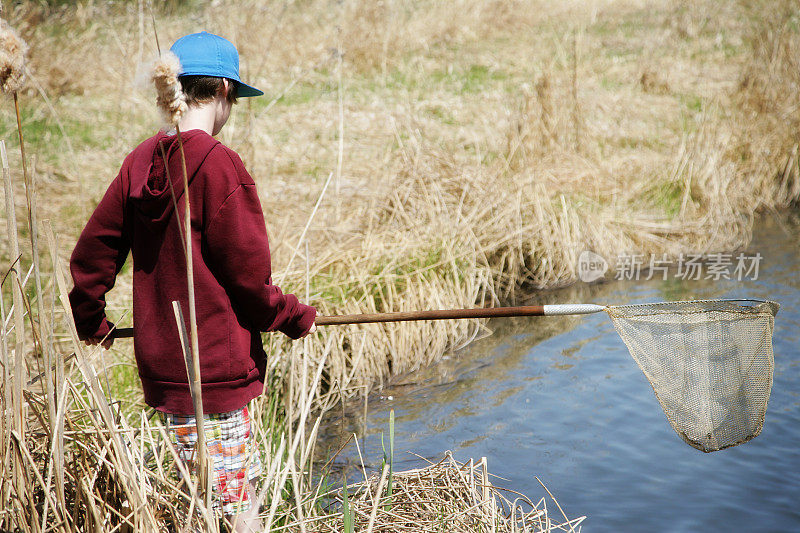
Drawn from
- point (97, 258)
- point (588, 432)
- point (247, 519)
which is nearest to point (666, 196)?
point (588, 432)

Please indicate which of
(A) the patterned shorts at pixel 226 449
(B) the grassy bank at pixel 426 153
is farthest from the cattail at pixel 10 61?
(A) the patterned shorts at pixel 226 449

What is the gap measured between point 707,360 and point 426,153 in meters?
3.45

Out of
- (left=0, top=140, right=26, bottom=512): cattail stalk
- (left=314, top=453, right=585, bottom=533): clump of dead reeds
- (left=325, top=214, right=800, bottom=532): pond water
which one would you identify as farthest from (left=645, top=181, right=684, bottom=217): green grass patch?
(left=0, top=140, right=26, bottom=512): cattail stalk

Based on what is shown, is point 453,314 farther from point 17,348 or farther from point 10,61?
point 10,61

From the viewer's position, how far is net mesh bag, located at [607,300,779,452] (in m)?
2.56

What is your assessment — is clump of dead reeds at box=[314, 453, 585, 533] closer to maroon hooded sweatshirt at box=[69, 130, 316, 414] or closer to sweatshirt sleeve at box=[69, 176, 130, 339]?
maroon hooded sweatshirt at box=[69, 130, 316, 414]

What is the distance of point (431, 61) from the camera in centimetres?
1144

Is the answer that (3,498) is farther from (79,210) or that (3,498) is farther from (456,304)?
(79,210)

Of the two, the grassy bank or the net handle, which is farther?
the grassy bank

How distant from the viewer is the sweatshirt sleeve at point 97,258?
2.13 meters

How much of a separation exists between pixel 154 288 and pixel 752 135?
6.84 metres

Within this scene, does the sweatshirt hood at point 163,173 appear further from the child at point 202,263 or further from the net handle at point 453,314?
the net handle at point 453,314

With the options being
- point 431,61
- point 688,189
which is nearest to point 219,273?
point 688,189

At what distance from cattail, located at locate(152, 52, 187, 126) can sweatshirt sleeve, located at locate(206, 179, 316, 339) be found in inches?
16.8
